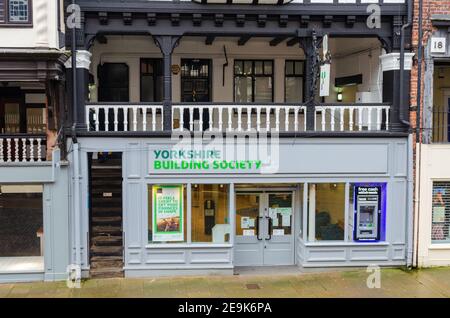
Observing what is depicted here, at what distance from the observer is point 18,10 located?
1185cm

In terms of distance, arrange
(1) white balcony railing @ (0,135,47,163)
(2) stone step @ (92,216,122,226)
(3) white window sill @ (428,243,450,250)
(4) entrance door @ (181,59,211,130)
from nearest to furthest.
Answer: (1) white balcony railing @ (0,135,47,163), (3) white window sill @ (428,243,450,250), (2) stone step @ (92,216,122,226), (4) entrance door @ (181,59,211,130)

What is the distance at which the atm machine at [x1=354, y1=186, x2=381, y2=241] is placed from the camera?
13.2 m

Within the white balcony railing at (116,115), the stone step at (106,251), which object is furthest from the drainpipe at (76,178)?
A: the stone step at (106,251)

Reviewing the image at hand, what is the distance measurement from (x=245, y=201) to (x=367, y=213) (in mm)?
3141

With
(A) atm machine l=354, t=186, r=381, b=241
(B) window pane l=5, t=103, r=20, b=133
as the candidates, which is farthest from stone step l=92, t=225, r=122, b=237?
(A) atm machine l=354, t=186, r=381, b=241

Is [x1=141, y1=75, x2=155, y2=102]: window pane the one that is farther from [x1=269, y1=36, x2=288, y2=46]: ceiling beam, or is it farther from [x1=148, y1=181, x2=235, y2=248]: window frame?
[x1=148, y1=181, x2=235, y2=248]: window frame

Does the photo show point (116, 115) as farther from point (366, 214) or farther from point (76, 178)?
point (366, 214)

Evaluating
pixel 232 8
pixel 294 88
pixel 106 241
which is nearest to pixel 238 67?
pixel 294 88

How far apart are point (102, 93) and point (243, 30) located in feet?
17.4

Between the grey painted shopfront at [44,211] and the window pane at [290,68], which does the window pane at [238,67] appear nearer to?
the window pane at [290,68]

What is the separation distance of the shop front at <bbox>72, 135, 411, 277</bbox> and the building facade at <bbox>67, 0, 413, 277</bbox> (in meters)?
0.03

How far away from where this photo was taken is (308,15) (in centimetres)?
1286

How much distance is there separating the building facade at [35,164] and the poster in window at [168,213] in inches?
84.7

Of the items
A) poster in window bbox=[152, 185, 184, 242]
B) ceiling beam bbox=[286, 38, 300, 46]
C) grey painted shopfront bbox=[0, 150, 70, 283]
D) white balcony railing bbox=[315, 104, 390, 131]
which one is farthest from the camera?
ceiling beam bbox=[286, 38, 300, 46]
